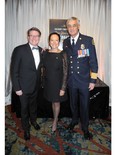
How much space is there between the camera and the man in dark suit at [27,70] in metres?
2.07

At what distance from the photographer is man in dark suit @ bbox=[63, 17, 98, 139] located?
6.93ft

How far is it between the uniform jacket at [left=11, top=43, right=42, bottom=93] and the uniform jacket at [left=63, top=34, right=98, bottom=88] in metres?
0.35

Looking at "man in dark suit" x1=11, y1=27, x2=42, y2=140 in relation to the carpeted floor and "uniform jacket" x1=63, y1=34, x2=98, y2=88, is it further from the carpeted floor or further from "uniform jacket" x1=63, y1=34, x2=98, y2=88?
"uniform jacket" x1=63, y1=34, x2=98, y2=88

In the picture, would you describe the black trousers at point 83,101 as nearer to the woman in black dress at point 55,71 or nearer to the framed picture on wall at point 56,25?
the woman in black dress at point 55,71

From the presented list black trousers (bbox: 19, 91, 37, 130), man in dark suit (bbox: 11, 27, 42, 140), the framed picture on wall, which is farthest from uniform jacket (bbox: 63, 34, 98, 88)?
the framed picture on wall

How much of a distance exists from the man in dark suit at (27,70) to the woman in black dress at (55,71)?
0.11 meters

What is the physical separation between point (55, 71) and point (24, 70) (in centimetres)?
34

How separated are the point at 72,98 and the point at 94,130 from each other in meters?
0.49

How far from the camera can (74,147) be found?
198 centimetres

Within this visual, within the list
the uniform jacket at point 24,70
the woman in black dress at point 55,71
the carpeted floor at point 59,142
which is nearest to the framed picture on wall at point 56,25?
→ the woman in black dress at point 55,71

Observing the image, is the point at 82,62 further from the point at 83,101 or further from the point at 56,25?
the point at 56,25

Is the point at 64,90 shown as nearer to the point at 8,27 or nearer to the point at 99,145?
the point at 99,145

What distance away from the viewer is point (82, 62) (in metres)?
2.15
